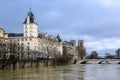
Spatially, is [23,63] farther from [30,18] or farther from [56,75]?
[30,18]

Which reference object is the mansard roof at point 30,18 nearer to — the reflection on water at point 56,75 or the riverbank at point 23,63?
the riverbank at point 23,63

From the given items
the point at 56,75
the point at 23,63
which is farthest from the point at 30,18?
the point at 56,75

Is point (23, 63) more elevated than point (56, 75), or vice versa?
point (23, 63)

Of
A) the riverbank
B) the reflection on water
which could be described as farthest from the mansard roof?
the reflection on water

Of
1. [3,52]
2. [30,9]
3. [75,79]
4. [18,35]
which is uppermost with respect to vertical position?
[30,9]

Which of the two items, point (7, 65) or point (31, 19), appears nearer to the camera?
point (7, 65)

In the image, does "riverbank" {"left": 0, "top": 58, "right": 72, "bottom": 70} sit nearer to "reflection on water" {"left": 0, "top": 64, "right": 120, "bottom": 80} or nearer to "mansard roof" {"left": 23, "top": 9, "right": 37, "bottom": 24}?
"reflection on water" {"left": 0, "top": 64, "right": 120, "bottom": 80}

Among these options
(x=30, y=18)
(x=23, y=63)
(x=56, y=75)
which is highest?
(x=30, y=18)

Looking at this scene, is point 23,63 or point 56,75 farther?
point 23,63

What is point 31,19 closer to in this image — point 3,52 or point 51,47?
point 51,47

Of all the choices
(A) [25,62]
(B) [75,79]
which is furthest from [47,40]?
(B) [75,79]

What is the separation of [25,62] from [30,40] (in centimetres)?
6201

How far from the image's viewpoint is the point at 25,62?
114 metres

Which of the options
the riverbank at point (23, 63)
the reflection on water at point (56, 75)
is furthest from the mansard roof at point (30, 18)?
the reflection on water at point (56, 75)
